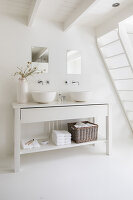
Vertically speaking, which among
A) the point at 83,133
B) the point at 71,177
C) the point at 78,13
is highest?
the point at 78,13

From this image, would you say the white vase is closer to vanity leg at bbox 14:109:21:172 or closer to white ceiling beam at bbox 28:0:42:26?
vanity leg at bbox 14:109:21:172

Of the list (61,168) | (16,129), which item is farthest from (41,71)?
(61,168)

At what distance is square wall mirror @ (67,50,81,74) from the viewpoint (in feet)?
9.22

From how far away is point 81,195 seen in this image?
159cm

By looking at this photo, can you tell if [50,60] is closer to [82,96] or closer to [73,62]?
[73,62]

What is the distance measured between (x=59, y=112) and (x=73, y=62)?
106cm

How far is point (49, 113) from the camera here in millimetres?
2176

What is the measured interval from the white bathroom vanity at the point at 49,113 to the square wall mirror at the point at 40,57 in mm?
755

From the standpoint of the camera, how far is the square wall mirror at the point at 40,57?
2.58m

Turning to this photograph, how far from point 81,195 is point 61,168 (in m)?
0.57

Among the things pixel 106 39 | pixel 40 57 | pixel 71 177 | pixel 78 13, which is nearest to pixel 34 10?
pixel 78 13

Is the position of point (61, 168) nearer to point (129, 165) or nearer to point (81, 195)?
point (81, 195)

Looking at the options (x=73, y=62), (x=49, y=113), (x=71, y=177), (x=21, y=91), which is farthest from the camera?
(x=73, y=62)

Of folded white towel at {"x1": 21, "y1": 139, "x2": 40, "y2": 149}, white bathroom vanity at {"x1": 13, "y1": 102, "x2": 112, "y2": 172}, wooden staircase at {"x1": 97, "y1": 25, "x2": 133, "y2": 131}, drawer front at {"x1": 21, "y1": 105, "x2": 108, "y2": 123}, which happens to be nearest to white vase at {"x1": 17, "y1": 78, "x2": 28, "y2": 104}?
white bathroom vanity at {"x1": 13, "y1": 102, "x2": 112, "y2": 172}
